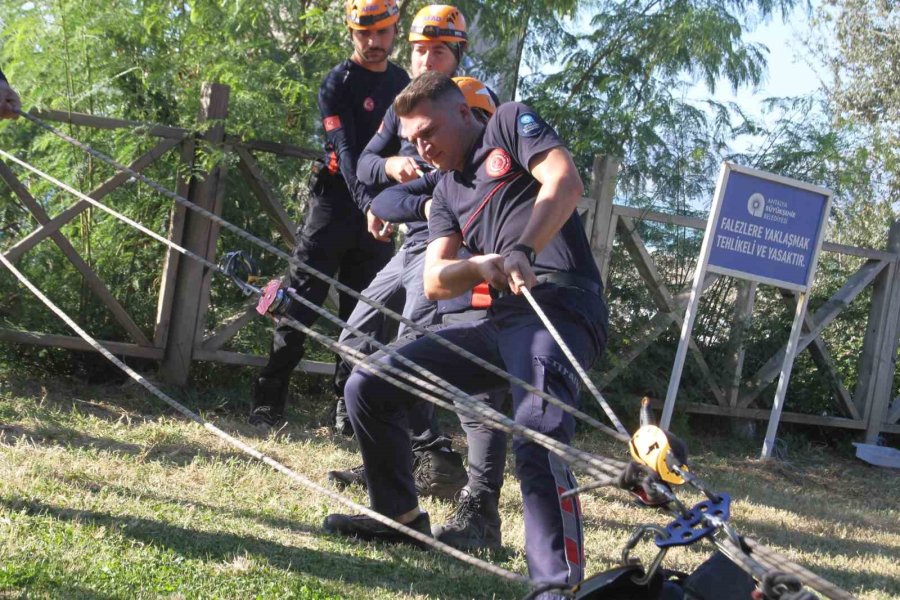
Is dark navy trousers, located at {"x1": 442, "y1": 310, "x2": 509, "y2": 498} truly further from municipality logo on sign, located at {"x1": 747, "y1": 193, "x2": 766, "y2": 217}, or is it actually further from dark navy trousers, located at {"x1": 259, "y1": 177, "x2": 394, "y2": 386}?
municipality logo on sign, located at {"x1": 747, "y1": 193, "x2": 766, "y2": 217}

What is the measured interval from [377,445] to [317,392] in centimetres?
351

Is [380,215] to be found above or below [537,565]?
above

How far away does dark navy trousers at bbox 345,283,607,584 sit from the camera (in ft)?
10.8

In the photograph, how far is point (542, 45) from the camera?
29.8ft

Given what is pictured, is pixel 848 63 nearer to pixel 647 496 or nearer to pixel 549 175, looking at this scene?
pixel 549 175

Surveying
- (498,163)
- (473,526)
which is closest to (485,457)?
(473,526)

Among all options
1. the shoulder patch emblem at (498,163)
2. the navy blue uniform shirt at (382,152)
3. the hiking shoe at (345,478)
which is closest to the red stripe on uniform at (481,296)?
the shoulder patch emblem at (498,163)

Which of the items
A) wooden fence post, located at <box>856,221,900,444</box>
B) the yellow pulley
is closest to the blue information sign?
wooden fence post, located at <box>856,221,900,444</box>

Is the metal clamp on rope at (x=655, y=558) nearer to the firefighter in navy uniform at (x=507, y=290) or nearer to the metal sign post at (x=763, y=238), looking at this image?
the firefighter in navy uniform at (x=507, y=290)

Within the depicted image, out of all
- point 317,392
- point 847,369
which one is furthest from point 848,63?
point 317,392

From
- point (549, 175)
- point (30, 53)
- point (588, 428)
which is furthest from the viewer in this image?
point (588, 428)

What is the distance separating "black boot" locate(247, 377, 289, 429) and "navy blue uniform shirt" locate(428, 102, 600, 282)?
2858 mm

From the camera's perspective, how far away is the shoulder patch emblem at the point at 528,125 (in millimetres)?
3834

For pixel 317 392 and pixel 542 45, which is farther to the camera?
pixel 542 45
